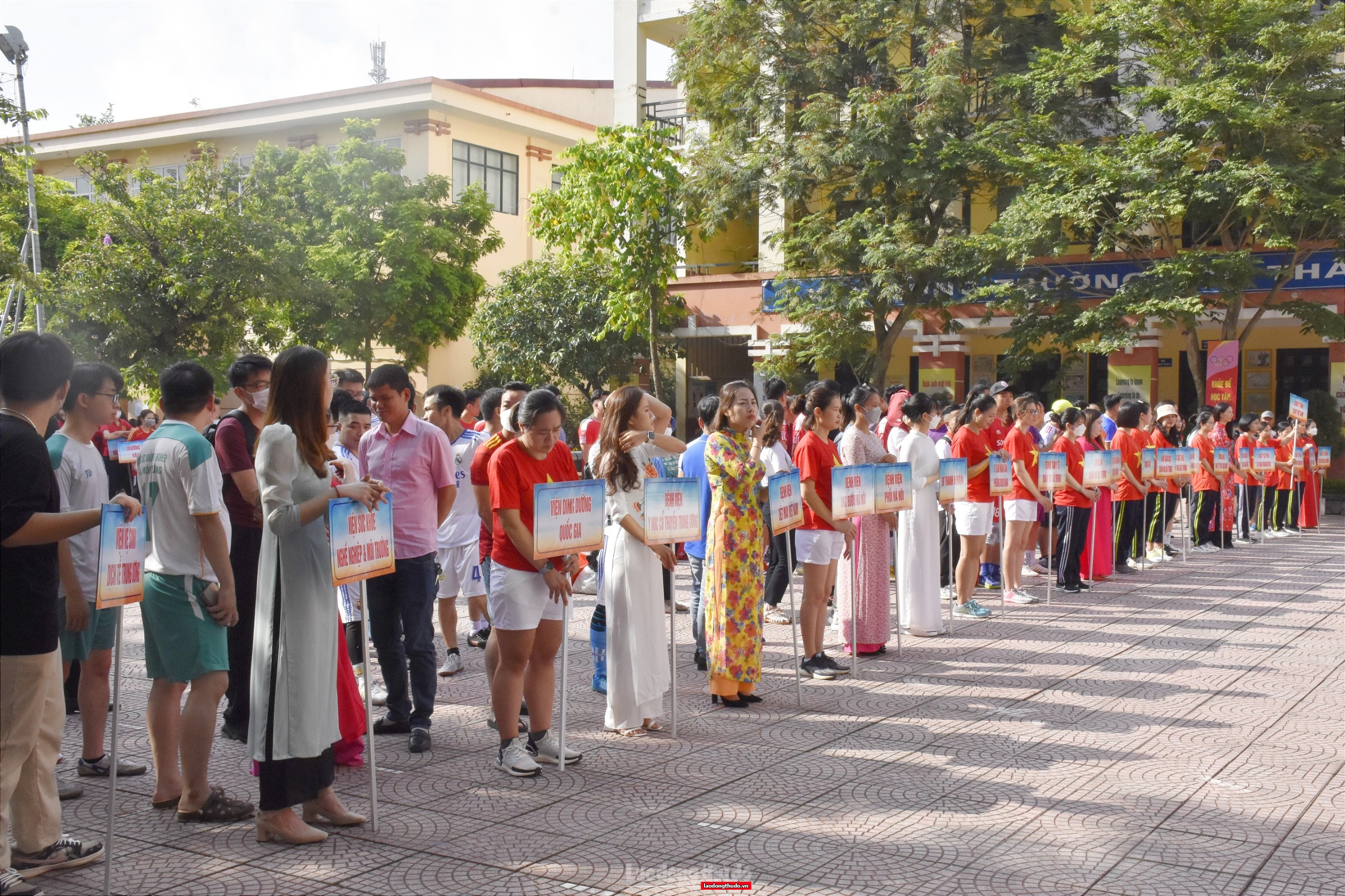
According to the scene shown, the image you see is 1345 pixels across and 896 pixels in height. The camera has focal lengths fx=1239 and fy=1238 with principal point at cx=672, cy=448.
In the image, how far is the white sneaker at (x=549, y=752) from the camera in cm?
605

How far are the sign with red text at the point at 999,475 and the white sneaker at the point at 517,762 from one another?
20.0ft

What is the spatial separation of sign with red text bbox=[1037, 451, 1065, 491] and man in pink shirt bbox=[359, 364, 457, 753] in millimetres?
6986

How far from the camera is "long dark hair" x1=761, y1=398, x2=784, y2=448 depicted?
918 centimetres

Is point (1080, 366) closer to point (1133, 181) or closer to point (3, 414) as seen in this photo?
point (1133, 181)

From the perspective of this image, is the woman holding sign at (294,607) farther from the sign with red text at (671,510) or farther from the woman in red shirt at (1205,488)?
the woman in red shirt at (1205,488)

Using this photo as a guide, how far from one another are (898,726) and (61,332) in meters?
22.6

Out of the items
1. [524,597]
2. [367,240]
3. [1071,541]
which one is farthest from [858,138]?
[524,597]

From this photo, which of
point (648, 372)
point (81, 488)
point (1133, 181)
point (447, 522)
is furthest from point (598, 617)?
point (648, 372)

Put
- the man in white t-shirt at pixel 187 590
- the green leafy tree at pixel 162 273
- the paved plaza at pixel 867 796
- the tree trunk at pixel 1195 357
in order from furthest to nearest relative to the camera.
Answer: the green leafy tree at pixel 162 273
the tree trunk at pixel 1195 357
the man in white t-shirt at pixel 187 590
the paved plaza at pixel 867 796

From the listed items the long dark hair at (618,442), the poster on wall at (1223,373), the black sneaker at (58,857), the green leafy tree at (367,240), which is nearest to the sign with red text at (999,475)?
the long dark hair at (618,442)

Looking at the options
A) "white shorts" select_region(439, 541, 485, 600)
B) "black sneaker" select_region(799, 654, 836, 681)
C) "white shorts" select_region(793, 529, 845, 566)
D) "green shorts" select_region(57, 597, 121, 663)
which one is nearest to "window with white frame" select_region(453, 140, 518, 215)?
"white shorts" select_region(439, 541, 485, 600)

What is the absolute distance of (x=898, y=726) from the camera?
6.86 metres

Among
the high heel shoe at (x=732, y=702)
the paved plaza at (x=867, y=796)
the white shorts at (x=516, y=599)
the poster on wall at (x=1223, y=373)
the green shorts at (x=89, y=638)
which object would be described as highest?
the poster on wall at (x=1223, y=373)

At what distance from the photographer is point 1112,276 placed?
26359 mm
